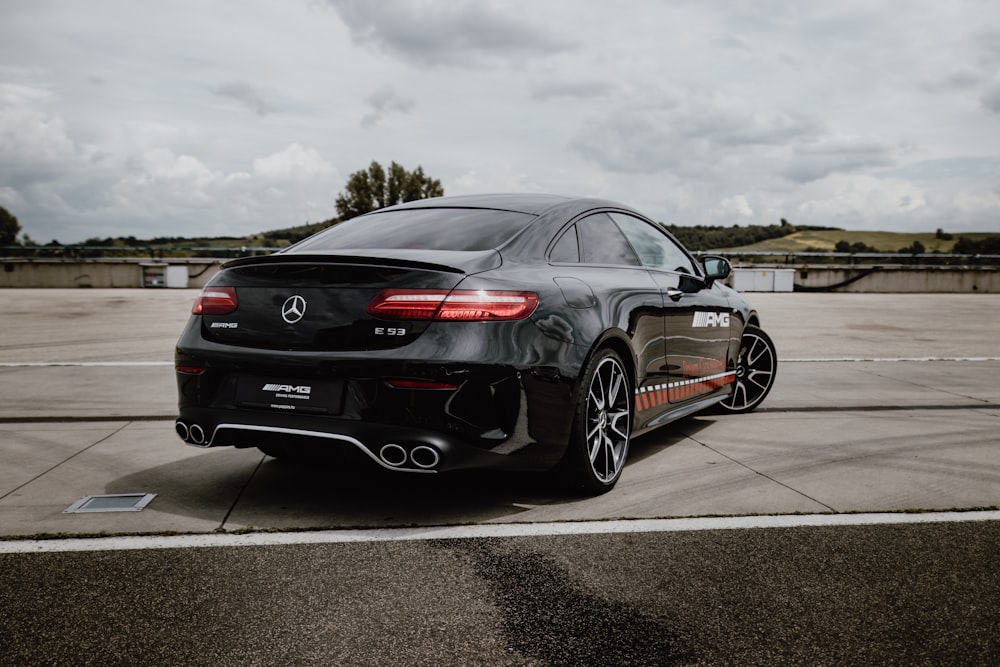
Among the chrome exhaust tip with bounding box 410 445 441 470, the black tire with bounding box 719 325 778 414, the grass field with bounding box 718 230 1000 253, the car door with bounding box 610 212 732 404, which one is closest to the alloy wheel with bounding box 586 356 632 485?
the car door with bounding box 610 212 732 404

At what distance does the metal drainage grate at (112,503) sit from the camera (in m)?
3.98

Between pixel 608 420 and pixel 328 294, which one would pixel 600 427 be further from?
pixel 328 294

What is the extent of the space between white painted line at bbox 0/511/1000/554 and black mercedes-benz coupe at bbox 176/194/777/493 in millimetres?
301

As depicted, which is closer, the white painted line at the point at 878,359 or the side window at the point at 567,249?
the side window at the point at 567,249

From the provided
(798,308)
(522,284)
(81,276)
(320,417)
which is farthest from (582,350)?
(81,276)

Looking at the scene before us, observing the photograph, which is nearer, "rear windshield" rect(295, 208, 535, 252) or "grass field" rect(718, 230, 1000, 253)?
"rear windshield" rect(295, 208, 535, 252)

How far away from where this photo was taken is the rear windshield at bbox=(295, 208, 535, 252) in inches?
166

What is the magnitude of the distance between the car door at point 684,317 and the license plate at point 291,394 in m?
Answer: 2.07

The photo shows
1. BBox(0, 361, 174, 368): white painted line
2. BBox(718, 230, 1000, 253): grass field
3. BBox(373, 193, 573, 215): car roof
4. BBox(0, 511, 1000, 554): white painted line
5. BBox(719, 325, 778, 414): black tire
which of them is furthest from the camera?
BBox(718, 230, 1000, 253): grass field

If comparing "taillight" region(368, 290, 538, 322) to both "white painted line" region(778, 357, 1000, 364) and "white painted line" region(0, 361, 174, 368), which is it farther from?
"white painted line" region(778, 357, 1000, 364)

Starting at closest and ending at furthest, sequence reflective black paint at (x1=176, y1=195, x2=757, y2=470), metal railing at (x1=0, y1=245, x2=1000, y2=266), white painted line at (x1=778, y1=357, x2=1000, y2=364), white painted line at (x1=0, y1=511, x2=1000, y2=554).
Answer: white painted line at (x1=0, y1=511, x2=1000, y2=554) < reflective black paint at (x1=176, y1=195, x2=757, y2=470) < white painted line at (x1=778, y1=357, x2=1000, y2=364) < metal railing at (x1=0, y1=245, x2=1000, y2=266)

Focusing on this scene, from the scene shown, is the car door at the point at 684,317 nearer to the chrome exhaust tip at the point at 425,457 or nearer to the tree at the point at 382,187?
the chrome exhaust tip at the point at 425,457

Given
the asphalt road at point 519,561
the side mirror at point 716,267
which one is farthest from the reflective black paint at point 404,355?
the side mirror at point 716,267

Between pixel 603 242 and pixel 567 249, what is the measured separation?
0.47 metres
